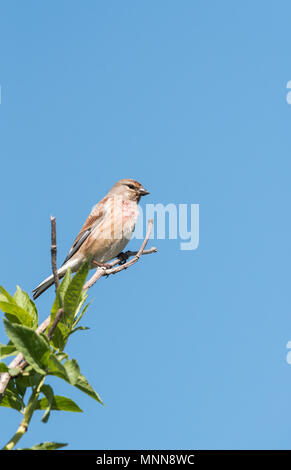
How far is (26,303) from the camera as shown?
3023 millimetres

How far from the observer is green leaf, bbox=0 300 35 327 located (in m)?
2.88

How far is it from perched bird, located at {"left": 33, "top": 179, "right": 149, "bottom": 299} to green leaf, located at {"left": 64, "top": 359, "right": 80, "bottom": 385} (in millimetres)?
6529

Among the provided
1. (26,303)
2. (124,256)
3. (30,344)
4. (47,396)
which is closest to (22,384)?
(47,396)

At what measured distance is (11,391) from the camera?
2.71 metres

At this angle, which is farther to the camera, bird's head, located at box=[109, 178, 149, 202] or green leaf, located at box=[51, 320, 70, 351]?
bird's head, located at box=[109, 178, 149, 202]

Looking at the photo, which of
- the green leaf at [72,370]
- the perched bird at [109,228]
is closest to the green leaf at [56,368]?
the green leaf at [72,370]

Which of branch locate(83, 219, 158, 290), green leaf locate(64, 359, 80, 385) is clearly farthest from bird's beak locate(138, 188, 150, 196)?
green leaf locate(64, 359, 80, 385)

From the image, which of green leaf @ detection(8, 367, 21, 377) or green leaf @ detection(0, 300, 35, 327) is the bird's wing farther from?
green leaf @ detection(8, 367, 21, 377)

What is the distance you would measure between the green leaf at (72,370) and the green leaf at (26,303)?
1.68 ft

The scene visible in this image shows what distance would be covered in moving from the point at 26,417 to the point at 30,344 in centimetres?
31

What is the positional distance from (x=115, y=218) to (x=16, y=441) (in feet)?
25.6

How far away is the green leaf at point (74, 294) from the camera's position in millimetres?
2730

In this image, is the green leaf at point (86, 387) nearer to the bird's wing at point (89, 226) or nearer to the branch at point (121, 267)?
the branch at point (121, 267)

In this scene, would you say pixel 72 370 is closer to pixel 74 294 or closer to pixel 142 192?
pixel 74 294
